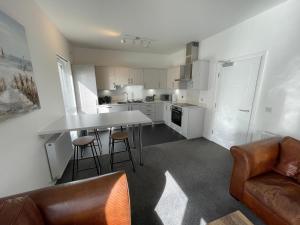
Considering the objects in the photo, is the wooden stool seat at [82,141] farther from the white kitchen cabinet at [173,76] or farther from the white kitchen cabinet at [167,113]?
the white kitchen cabinet at [173,76]

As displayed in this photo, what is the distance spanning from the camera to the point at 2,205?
82 centimetres

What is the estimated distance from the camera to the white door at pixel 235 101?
272 cm

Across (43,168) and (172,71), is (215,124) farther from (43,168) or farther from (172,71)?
(43,168)

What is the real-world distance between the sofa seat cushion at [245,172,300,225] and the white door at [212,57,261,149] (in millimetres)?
1429

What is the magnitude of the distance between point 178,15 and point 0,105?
2.82 metres

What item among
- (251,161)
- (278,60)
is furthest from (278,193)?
(278,60)

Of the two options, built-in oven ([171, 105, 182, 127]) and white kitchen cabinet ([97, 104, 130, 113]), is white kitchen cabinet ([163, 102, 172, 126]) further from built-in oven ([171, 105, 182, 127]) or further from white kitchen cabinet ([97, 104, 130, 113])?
white kitchen cabinet ([97, 104, 130, 113])

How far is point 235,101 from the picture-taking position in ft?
10.0

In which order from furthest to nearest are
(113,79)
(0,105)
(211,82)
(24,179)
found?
(113,79) < (211,82) < (24,179) < (0,105)

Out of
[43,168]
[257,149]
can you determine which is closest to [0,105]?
[43,168]

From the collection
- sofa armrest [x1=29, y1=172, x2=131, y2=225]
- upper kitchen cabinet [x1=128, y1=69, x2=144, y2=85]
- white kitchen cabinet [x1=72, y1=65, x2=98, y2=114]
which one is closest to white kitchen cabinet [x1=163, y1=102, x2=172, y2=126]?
upper kitchen cabinet [x1=128, y1=69, x2=144, y2=85]

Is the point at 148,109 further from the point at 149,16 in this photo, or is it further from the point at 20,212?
the point at 20,212

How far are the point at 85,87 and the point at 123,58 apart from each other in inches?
72.5

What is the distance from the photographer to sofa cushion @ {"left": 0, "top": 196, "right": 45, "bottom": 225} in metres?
0.76
